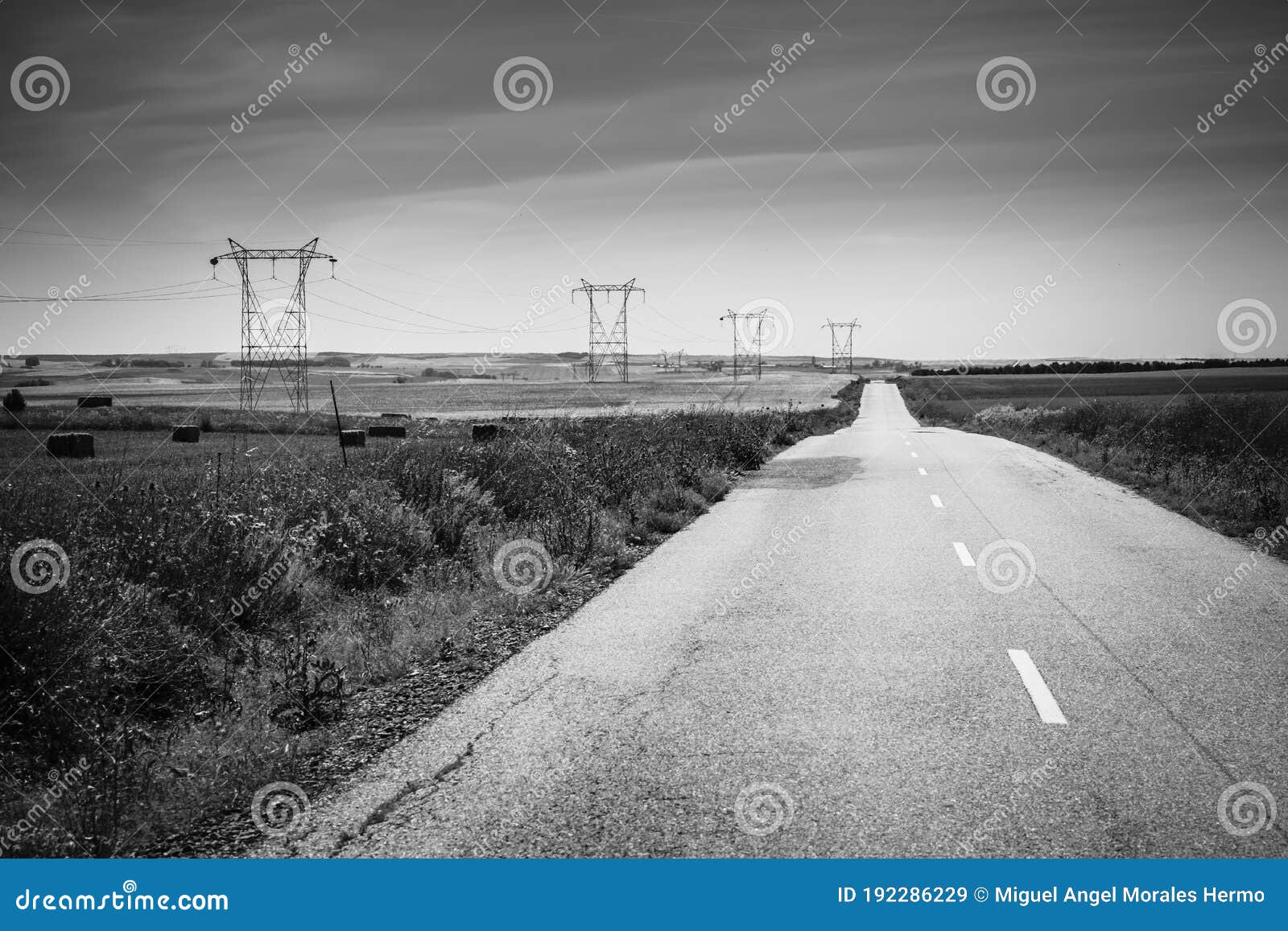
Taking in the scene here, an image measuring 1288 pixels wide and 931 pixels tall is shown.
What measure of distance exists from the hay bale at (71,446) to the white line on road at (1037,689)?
A: 30.5 m

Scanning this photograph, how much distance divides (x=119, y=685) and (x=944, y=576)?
25.4 ft

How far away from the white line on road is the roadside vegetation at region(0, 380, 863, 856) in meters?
3.88

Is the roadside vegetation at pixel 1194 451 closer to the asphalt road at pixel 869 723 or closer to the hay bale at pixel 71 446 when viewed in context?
the asphalt road at pixel 869 723

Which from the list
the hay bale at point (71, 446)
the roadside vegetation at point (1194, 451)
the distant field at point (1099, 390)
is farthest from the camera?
the distant field at point (1099, 390)

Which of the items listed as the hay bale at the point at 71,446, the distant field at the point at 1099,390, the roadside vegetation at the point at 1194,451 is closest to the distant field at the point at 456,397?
the distant field at the point at 1099,390

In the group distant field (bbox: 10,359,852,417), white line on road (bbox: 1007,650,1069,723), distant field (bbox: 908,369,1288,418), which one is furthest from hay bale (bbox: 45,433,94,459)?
distant field (bbox: 908,369,1288,418)

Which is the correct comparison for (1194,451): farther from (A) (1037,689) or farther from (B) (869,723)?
(B) (869,723)

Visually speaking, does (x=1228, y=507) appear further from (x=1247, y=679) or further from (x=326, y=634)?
(x=326, y=634)

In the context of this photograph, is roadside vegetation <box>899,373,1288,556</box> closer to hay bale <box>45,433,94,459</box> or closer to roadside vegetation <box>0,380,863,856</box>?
roadside vegetation <box>0,380,863,856</box>

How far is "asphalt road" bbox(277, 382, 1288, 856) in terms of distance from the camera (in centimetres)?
388

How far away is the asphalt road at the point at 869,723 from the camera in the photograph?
3883 mm

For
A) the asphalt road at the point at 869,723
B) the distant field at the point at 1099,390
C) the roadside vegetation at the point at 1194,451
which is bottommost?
the asphalt road at the point at 869,723

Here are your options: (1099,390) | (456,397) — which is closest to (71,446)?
(456,397)

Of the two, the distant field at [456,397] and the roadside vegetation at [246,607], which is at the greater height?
the distant field at [456,397]
